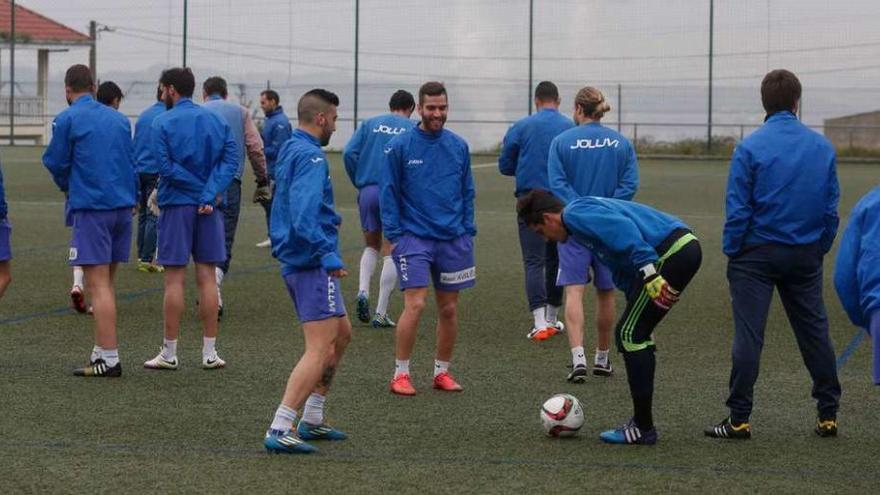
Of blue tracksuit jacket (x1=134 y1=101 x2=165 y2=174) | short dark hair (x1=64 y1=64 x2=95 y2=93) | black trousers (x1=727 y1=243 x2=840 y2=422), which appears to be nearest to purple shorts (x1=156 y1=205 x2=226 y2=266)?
short dark hair (x1=64 y1=64 x2=95 y2=93)

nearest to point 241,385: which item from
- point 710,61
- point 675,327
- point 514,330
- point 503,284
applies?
point 514,330

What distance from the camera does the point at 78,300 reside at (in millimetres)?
11578

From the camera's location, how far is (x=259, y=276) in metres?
14.4

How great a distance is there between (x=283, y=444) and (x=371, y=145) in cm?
492

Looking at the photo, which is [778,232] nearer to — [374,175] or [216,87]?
[374,175]

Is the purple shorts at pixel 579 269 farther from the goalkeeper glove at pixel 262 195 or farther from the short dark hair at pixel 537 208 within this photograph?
the goalkeeper glove at pixel 262 195

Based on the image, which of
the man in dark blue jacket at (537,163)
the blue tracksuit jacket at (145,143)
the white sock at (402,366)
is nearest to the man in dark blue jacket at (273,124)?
the blue tracksuit jacket at (145,143)

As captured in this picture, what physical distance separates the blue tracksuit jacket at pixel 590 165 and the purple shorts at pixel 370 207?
2521 mm

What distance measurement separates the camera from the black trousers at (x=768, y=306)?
7.48 metres

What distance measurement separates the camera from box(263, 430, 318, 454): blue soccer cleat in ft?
22.9

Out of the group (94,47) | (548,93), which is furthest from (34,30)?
(548,93)

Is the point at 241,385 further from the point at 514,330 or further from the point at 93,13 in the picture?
the point at 93,13

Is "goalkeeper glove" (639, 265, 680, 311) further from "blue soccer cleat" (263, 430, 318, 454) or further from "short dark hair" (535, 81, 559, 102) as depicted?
"short dark hair" (535, 81, 559, 102)

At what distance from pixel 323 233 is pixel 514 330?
443cm
